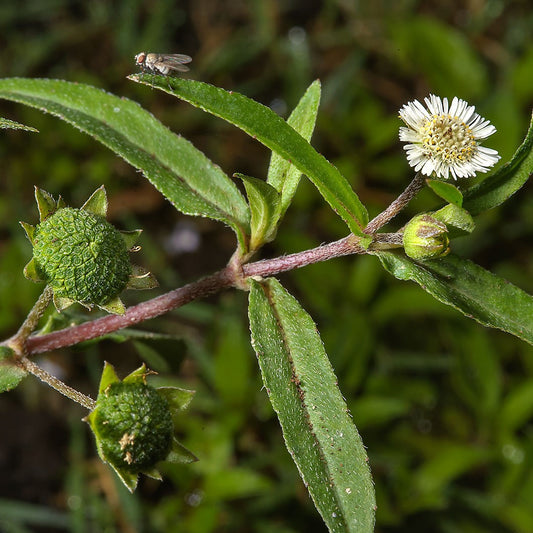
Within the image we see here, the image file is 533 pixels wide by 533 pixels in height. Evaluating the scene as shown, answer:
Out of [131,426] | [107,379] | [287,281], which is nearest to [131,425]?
[131,426]

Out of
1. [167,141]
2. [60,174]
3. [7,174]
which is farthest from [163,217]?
[167,141]

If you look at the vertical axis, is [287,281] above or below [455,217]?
above

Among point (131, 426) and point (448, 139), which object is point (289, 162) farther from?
point (131, 426)

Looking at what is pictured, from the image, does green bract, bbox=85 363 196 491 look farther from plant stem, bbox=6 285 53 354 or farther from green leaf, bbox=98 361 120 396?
plant stem, bbox=6 285 53 354

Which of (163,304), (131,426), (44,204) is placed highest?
(44,204)

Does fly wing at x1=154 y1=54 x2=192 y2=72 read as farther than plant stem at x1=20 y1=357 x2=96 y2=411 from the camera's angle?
Yes

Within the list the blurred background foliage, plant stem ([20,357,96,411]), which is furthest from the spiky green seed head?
the blurred background foliage

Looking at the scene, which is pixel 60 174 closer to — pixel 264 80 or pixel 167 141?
pixel 264 80
